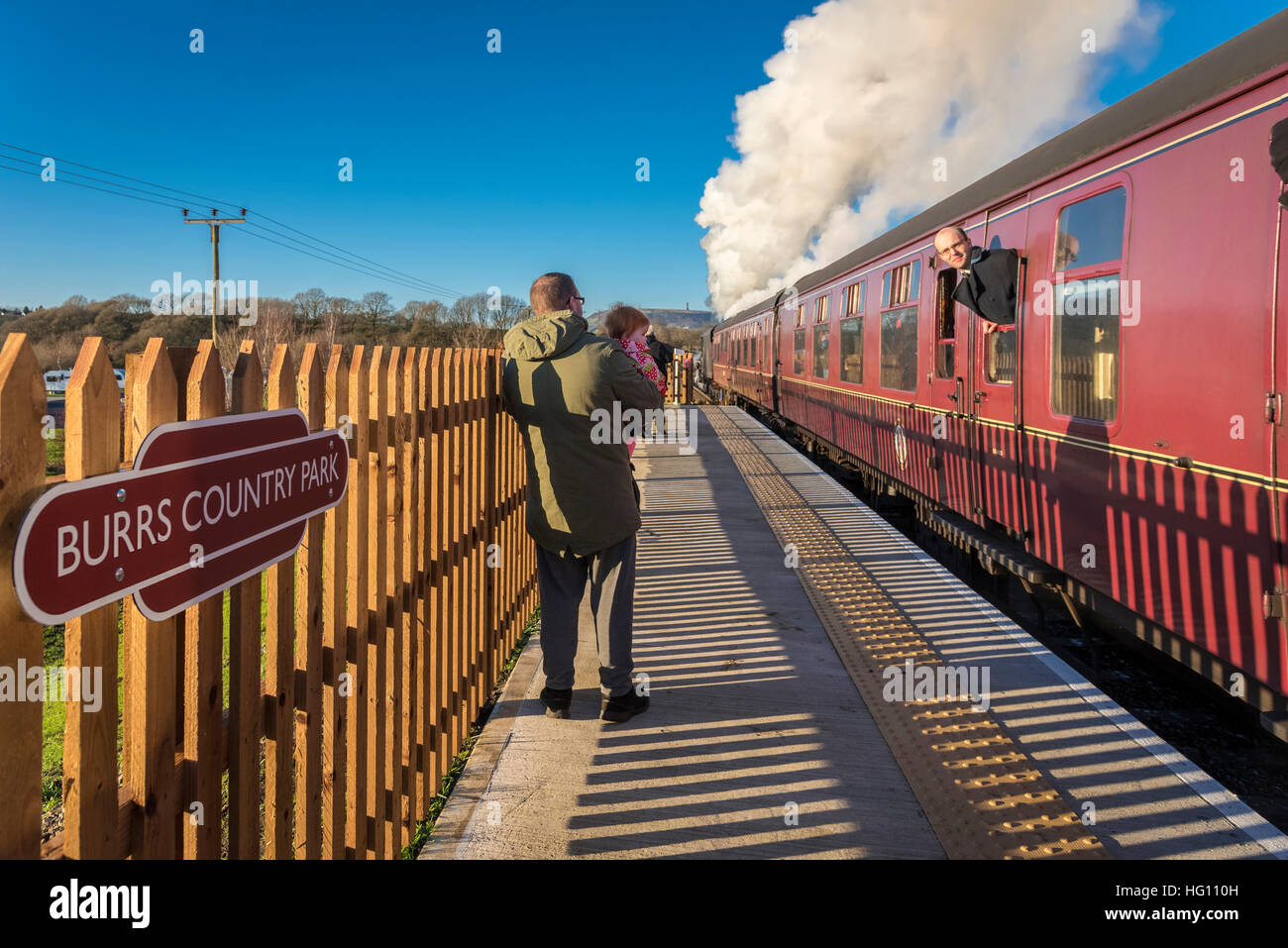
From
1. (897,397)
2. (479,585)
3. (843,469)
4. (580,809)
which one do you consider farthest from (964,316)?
(843,469)

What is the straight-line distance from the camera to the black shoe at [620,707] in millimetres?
3699

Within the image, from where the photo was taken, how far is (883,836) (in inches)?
110

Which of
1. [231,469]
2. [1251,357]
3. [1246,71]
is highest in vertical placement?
[1246,71]

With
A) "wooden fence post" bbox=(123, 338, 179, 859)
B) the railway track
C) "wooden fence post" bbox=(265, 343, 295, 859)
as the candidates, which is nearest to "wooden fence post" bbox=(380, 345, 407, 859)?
"wooden fence post" bbox=(265, 343, 295, 859)

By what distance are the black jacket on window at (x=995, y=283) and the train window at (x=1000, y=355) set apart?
0.13 metres

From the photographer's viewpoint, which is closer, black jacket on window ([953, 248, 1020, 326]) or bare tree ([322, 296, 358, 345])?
black jacket on window ([953, 248, 1020, 326])

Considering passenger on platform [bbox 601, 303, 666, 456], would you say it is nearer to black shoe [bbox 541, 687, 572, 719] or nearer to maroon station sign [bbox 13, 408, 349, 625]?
black shoe [bbox 541, 687, 572, 719]

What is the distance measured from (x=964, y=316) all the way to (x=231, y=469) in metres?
6.20

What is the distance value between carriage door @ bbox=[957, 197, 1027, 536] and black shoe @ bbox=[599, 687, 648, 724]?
3380 millimetres

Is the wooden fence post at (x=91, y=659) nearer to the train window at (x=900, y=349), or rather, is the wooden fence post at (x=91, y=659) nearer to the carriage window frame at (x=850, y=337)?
the train window at (x=900, y=349)

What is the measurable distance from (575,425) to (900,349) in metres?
6.16

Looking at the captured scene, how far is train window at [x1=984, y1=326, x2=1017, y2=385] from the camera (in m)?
5.95

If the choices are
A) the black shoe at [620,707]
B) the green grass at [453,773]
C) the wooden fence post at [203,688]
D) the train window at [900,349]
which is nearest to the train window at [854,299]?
the train window at [900,349]

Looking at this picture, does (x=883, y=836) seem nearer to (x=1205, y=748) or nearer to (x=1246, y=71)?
(x=1205, y=748)
